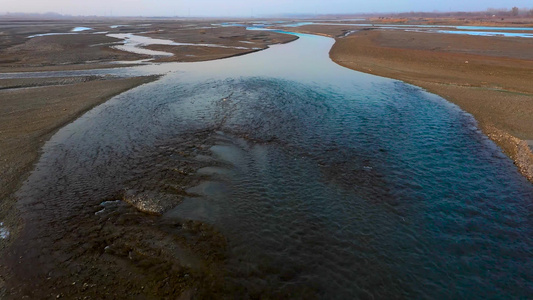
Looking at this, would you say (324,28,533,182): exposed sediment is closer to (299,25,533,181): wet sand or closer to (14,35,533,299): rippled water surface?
(299,25,533,181): wet sand

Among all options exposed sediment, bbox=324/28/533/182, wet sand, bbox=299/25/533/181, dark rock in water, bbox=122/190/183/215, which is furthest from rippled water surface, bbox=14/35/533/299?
wet sand, bbox=299/25/533/181

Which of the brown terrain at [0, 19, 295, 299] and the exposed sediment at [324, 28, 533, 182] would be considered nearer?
the brown terrain at [0, 19, 295, 299]

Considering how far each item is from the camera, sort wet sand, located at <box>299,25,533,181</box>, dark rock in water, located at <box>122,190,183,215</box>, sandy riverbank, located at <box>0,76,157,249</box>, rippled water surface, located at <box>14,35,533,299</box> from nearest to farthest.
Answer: rippled water surface, located at <box>14,35,533,299</box> → dark rock in water, located at <box>122,190,183,215</box> → sandy riverbank, located at <box>0,76,157,249</box> → wet sand, located at <box>299,25,533,181</box>

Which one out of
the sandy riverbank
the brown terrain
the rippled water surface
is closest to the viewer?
the brown terrain

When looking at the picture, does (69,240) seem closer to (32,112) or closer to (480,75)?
(32,112)

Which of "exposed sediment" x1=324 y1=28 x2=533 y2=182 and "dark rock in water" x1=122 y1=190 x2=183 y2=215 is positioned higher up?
"exposed sediment" x1=324 y1=28 x2=533 y2=182

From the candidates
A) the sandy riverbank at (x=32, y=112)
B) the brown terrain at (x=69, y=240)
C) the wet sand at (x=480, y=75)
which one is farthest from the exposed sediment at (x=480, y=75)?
the sandy riverbank at (x=32, y=112)

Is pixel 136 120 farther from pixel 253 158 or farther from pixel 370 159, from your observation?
pixel 370 159
